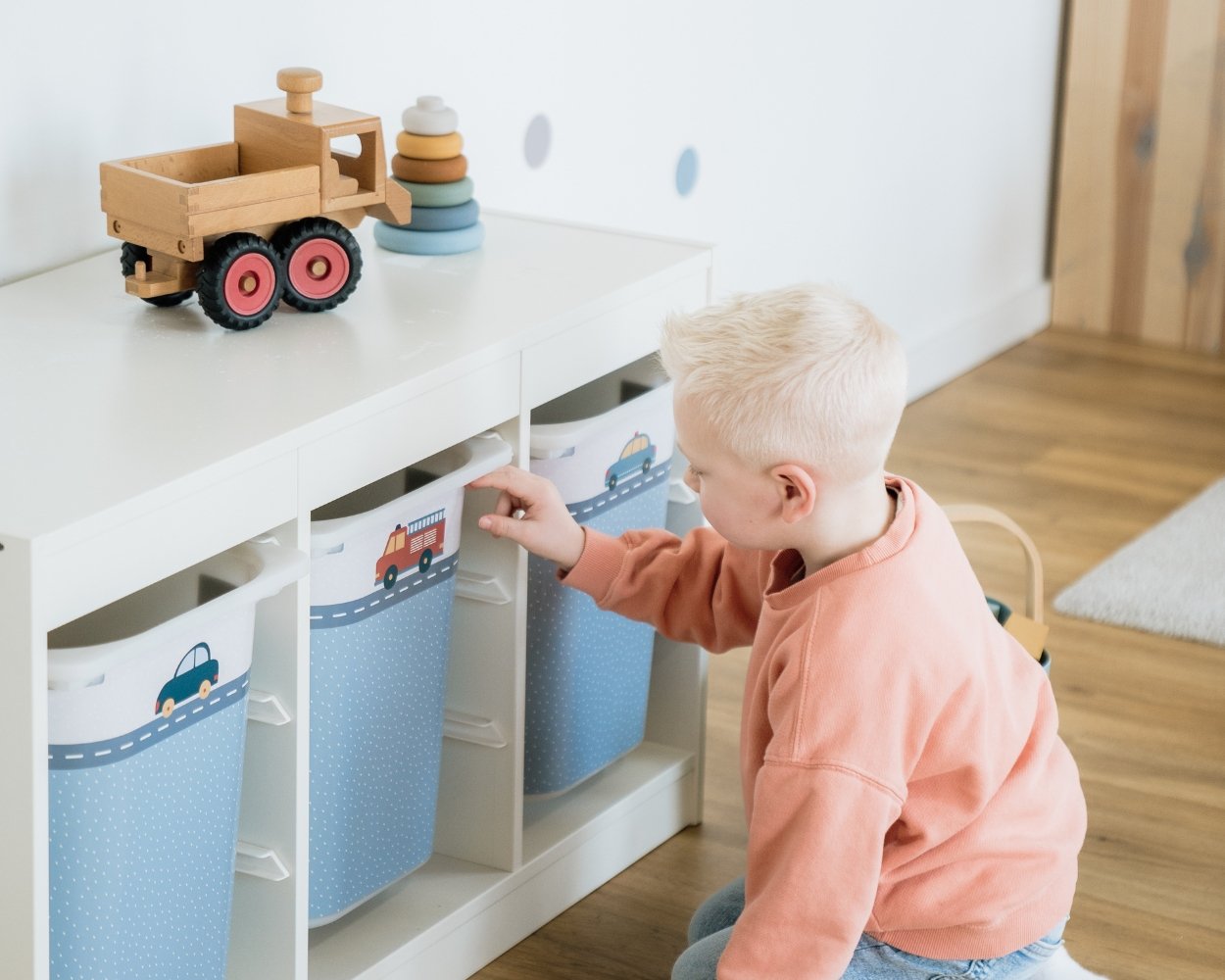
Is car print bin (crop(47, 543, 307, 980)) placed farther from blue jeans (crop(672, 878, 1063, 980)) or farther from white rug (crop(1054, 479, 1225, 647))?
white rug (crop(1054, 479, 1225, 647))

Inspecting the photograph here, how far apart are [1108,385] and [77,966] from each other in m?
2.72

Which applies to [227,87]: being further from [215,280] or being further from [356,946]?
[356,946]

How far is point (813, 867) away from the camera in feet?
4.04

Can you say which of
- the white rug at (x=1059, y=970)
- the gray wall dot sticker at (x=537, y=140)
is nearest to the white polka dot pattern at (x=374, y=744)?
the white rug at (x=1059, y=970)

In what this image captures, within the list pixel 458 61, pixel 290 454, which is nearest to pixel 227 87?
pixel 458 61

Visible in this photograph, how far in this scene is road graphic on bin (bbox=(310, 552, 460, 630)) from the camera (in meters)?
1.35

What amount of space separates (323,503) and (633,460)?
0.45m

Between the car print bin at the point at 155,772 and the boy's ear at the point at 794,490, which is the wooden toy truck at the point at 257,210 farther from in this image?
the boy's ear at the point at 794,490

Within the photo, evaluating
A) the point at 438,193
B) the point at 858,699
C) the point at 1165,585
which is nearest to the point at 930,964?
the point at 858,699

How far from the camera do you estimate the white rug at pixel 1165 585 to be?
2.45 m

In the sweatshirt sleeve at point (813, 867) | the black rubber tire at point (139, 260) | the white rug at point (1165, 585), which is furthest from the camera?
the white rug at point (1165, 585)

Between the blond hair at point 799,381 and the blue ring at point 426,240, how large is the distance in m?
0.43

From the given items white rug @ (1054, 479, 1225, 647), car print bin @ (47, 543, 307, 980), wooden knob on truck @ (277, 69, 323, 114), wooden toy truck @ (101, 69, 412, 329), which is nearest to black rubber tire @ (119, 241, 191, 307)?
wooden toy truck @ (101, 69, 412, 329)

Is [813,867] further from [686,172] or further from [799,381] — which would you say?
[686,172]
